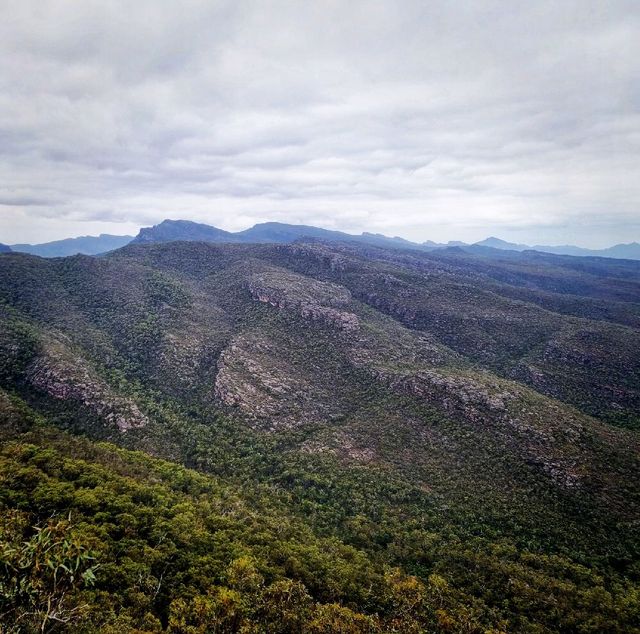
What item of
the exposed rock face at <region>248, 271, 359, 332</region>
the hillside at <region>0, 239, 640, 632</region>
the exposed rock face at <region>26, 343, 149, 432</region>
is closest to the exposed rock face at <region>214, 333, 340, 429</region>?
the hillside at <region>0, 239, 640, 632</region>

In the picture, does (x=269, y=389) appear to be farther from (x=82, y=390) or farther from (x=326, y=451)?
(x=82, y=390)

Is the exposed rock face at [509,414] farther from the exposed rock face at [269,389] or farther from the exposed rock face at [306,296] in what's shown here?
the exposed rock face at [306,296]

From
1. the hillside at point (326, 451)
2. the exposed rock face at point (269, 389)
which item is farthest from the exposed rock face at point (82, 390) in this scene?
the exposed rock face at point (269, 389)

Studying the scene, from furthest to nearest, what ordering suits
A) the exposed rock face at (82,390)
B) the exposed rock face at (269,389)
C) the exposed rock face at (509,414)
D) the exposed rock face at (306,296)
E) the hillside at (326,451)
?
1. the exposed rock face at (306,296)
2. the exposed rock face at (269,389)
3. the exposed rock face at (82,390)
4. the exposed rock face at (509,414)
5. the hillside at (326,451)

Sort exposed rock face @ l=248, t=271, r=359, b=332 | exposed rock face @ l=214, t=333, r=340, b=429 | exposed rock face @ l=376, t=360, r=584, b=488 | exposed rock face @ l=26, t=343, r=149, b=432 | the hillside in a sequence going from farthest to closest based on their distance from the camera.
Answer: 1. exposed rock face @ l=248, t=271, r=359, b=332
2. exposed rock face @ l=214, t=333, r=340, b=429
3. exposed rock face @ l=26, t=343, r=149, b=432
4. exposed rock face @ l=376, t=360, r=584, b=488
5. the hillside

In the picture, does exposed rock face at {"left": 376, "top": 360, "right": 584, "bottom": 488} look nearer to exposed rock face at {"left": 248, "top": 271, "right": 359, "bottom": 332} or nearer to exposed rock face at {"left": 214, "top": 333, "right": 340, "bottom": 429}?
exposed rock face at {"left": 214, "top": 333, "right": 340, "bottom": 429}

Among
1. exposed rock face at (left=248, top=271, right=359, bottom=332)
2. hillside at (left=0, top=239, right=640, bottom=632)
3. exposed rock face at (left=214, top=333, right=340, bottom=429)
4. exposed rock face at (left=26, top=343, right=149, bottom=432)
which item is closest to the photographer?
hillside at (left=0, top=239, right=640, bottom=632)

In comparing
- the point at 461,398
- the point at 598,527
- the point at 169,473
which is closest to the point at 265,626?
the point at 169,473
